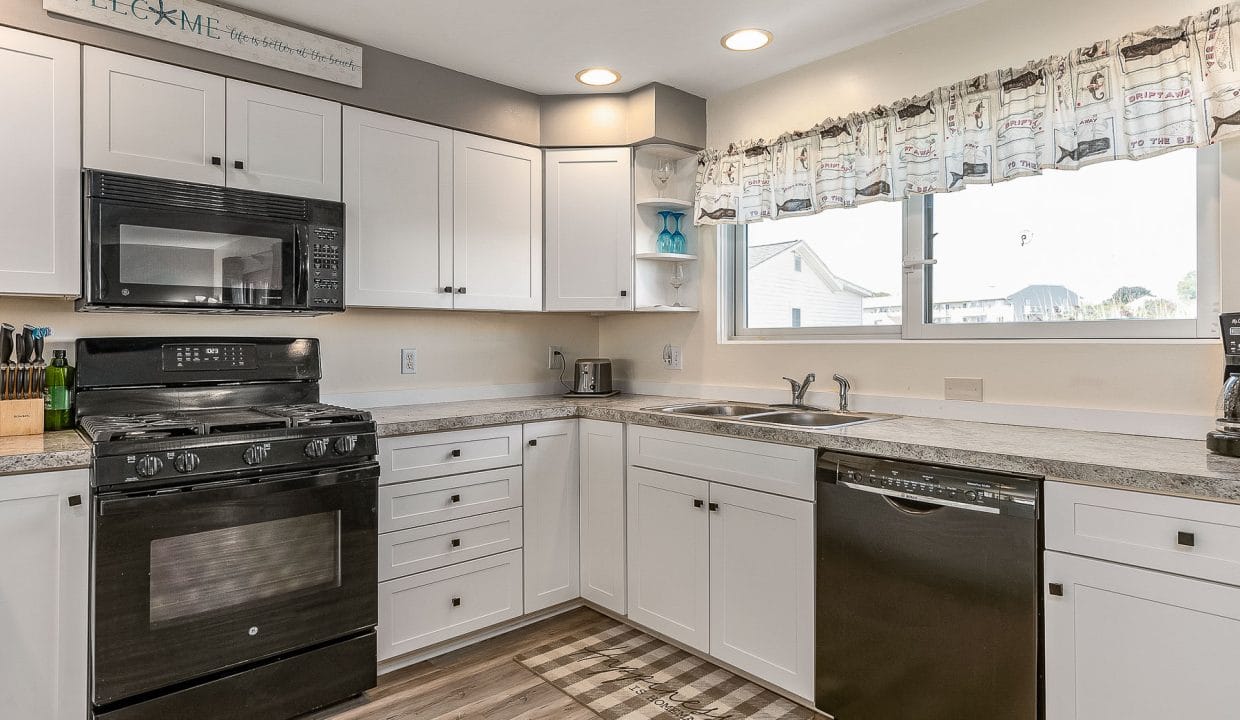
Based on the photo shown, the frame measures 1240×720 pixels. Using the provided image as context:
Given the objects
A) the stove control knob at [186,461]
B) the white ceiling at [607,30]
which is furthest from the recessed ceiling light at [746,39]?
the stove control knob at [186,461]

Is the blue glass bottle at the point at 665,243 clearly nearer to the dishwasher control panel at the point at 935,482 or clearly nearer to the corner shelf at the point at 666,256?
the corner shelf at the point at 666,256

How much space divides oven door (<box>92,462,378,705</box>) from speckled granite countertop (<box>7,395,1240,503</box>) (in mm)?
248

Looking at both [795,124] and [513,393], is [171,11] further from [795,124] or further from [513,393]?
[795,124]

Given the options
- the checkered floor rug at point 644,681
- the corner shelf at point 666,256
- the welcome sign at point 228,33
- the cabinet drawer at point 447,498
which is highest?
the welcome sign at point 228,33

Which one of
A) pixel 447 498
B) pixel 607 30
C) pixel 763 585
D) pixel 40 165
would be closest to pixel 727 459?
pixel 763 585

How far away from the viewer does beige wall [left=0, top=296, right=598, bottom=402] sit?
2311 mm

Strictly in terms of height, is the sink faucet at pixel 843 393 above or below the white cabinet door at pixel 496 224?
below

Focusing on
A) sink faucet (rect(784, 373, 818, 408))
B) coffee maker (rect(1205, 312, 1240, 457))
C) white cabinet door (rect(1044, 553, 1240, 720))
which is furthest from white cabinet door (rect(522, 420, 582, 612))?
coffee maker (rect(1205, 312, 1240, 457))

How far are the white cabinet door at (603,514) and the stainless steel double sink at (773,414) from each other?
10.3 inches

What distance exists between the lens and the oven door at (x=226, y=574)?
5.98 ft

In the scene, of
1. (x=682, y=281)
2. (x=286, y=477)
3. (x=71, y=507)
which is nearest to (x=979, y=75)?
(x=682, y=281)

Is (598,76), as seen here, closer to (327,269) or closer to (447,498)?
(327,269)

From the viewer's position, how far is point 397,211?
2746 millimetres

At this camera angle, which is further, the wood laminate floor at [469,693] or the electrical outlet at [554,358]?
the electrical outlet at [554,358]
